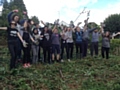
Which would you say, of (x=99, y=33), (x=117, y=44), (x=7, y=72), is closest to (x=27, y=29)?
(x=7, y=72)

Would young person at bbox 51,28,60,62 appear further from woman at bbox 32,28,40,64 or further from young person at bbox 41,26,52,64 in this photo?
woman at bbox 32,28,40,64

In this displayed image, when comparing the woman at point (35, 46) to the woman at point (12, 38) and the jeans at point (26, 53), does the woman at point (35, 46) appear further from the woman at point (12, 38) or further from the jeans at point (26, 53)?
the woman at point (12, 38)

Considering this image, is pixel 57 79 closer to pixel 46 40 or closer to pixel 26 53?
pixel 26 53

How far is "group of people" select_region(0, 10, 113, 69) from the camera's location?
27.8ft

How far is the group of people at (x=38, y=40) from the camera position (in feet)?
27.8

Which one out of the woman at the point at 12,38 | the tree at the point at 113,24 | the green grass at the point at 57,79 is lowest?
the green grass at the point at 57,79

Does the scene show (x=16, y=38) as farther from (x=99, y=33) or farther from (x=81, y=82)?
(x=99, y=33)

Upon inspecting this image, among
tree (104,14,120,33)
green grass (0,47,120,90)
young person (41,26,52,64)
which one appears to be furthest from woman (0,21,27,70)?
tree (104,14,120,33)

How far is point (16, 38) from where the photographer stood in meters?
8.49

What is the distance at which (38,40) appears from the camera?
10680 millimetres

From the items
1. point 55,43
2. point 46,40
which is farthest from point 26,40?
point 55,43

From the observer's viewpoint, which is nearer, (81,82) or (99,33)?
(81,82)

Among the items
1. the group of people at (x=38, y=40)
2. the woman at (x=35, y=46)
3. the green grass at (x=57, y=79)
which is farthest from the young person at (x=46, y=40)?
the green grass at (x=57, y=79)

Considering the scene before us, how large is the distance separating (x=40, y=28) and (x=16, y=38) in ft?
9.18
